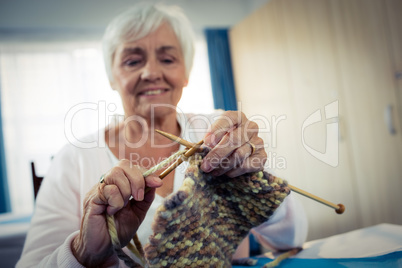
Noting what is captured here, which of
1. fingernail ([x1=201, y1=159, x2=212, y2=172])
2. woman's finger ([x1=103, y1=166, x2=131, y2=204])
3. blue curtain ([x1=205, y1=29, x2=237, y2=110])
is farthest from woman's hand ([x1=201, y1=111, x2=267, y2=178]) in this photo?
blue curtain ([x1=205, y1=29, x2=237, y2=110])

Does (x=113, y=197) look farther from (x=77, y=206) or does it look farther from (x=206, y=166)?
(x=77, y=206)

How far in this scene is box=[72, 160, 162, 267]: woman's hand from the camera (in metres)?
0.41

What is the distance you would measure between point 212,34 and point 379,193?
2.35 metres

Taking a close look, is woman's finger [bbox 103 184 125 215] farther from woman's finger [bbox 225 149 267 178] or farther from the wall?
the wall

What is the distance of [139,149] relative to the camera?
0.64 metres

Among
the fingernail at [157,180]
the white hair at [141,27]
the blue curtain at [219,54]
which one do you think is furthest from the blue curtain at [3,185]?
the fingernail at [157,180]

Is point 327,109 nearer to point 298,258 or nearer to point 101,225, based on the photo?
point 298,258

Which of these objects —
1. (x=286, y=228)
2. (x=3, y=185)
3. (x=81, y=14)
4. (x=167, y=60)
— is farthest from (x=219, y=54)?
(x=286, y=228)

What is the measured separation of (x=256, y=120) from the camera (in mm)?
507

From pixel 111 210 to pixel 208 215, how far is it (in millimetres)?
157

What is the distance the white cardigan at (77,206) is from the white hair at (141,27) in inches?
7.0

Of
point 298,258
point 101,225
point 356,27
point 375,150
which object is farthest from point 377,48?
point 101,225

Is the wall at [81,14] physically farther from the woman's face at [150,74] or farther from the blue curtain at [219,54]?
the woman's face at [150,74]

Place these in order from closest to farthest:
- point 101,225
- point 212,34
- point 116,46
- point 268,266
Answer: point 101,225 → point 268,266 → point 116,46 → point 212,34
